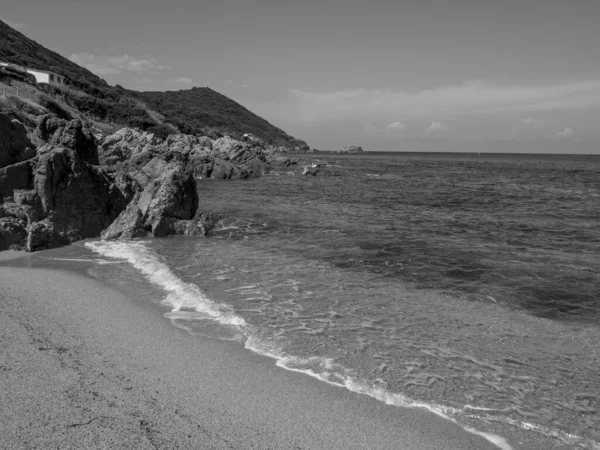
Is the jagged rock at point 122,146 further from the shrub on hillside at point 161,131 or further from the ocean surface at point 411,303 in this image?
the ocean surface at point 411,303

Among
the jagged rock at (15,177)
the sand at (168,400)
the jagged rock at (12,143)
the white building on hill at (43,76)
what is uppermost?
the white building on hill at (43,76)

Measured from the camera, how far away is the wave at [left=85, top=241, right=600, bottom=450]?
541 centimetres

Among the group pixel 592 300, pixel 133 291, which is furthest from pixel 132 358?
pixel 592 300

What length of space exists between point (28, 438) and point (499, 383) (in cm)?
602

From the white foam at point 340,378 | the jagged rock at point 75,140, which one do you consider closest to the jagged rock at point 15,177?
the jagged rock at point 75,140

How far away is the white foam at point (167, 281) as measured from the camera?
9008 mm

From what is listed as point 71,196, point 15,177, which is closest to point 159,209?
point 71,196

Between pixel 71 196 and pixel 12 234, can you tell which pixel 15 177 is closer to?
pixel 71 196

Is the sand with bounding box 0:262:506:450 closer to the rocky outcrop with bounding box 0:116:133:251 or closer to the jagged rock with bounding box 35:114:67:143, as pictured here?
the rocky outcrop with bounding box 0:116:133:251

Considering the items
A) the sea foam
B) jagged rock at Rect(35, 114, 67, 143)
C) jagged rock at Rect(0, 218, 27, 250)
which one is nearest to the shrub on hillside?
jagged rock at Rect(35, 114, 67, 143)

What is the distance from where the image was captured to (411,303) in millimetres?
9875

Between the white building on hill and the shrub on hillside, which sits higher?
the white building on hill

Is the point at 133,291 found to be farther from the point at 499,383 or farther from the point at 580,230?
the point at 580,230

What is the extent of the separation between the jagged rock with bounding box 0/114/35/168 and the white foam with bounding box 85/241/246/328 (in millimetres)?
4123
